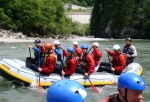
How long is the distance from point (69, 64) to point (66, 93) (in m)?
7.73

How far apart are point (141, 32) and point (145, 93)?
1894 inches

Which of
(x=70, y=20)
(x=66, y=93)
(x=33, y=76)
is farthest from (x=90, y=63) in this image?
(x=70, y=20)

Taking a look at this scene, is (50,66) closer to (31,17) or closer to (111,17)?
(31,17)

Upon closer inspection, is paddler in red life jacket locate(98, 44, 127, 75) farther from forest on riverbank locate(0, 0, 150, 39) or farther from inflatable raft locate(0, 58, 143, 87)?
forest on riverbank locate(0, 0, 150, 39)

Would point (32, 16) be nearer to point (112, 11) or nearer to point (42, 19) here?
point (42, 19)

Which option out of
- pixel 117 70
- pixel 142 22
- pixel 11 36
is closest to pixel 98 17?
pixel 142 22

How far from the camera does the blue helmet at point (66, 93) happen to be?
91.7 inches

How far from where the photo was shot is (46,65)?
1002 centimetres

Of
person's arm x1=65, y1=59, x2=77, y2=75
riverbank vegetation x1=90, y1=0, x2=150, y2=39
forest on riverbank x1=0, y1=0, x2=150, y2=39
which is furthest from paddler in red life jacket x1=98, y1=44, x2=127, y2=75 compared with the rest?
riverbank vegetation x1=90, y1=0, x2=150, y2=39

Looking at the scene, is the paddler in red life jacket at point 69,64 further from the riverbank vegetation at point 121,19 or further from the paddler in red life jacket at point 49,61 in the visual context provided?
the riverbank vegetation at point 121,19

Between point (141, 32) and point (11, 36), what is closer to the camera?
point (11, 36)

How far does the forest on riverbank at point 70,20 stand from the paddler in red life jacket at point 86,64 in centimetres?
3140

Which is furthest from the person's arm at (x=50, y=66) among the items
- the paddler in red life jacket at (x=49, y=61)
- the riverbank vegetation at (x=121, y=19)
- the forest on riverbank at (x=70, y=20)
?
the riverbank vegetation at (x=121, y=19)

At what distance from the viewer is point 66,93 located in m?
2.34
